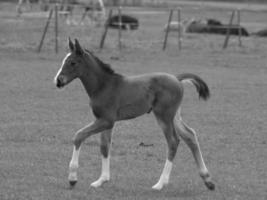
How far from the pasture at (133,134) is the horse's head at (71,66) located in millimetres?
1278

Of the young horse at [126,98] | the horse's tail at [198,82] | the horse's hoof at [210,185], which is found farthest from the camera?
the horse's tail at [198,82]

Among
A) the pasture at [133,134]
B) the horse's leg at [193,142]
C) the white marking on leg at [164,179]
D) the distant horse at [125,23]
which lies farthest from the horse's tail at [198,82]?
the distant horse at [125,23]

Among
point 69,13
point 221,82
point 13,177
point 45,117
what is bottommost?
point 69,13

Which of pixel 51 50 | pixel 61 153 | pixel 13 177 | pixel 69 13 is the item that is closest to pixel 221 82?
pixel 51 50

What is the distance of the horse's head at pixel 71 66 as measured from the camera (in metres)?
9.60

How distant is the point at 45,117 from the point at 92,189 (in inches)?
253

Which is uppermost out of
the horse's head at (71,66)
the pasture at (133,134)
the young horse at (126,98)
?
the horse's head at (71,66)

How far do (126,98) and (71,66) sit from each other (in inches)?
30.8

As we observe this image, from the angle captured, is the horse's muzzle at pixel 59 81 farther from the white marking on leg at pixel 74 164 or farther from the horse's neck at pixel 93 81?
the white marking on leg at pixel 74 164

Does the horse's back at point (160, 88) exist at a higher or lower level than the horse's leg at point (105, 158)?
higher

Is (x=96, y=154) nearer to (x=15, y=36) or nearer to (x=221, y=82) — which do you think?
(x=221, y=82)

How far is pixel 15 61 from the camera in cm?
2758

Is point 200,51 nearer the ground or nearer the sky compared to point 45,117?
nearer the ground

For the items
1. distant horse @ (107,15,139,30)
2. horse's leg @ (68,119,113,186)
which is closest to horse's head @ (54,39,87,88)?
horse's leg @ (68,119,113,186)
